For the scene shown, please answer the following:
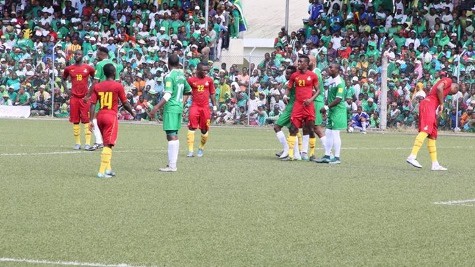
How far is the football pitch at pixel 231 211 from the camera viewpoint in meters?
9.17

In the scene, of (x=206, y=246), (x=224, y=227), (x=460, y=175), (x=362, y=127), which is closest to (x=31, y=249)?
(x=206, y=246)

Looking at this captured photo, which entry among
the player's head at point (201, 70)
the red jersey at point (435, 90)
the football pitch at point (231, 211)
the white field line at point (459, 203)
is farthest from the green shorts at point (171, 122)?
the white field line at point (459, 203)

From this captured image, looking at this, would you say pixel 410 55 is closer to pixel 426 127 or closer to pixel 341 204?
pixel 426 127

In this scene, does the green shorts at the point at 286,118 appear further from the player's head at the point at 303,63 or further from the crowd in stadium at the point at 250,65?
the crowd in stadium at the point at 250,65

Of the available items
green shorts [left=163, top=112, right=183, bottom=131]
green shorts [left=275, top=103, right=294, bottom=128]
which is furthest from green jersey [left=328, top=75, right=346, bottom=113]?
green shorts [left=163, top=112, right=183, bottom=131]

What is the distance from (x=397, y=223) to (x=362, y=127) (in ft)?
72.0

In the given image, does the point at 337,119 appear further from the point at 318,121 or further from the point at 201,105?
the point at 201,105

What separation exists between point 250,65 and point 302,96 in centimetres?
1583

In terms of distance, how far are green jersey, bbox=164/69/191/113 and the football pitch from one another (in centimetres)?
106

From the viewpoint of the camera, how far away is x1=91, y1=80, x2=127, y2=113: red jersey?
52.2 ft

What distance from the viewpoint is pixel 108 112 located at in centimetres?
1596

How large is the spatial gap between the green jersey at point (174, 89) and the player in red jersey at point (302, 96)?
3142 mm

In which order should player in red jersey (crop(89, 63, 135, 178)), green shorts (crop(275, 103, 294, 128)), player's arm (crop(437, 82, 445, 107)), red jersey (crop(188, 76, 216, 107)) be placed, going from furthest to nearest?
1. red jersey (crop(188, 76, 216, 107))
2. green shorts (crop(275, 103, 294, 128))
3. player's arm (crop(437, 82, 445, 107))
4. player in red jersey (crop(89, 63, 135, 178))

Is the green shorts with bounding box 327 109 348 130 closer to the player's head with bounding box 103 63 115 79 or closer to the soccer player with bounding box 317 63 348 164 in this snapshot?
the soccer player with bounding box 317 63 348 164
